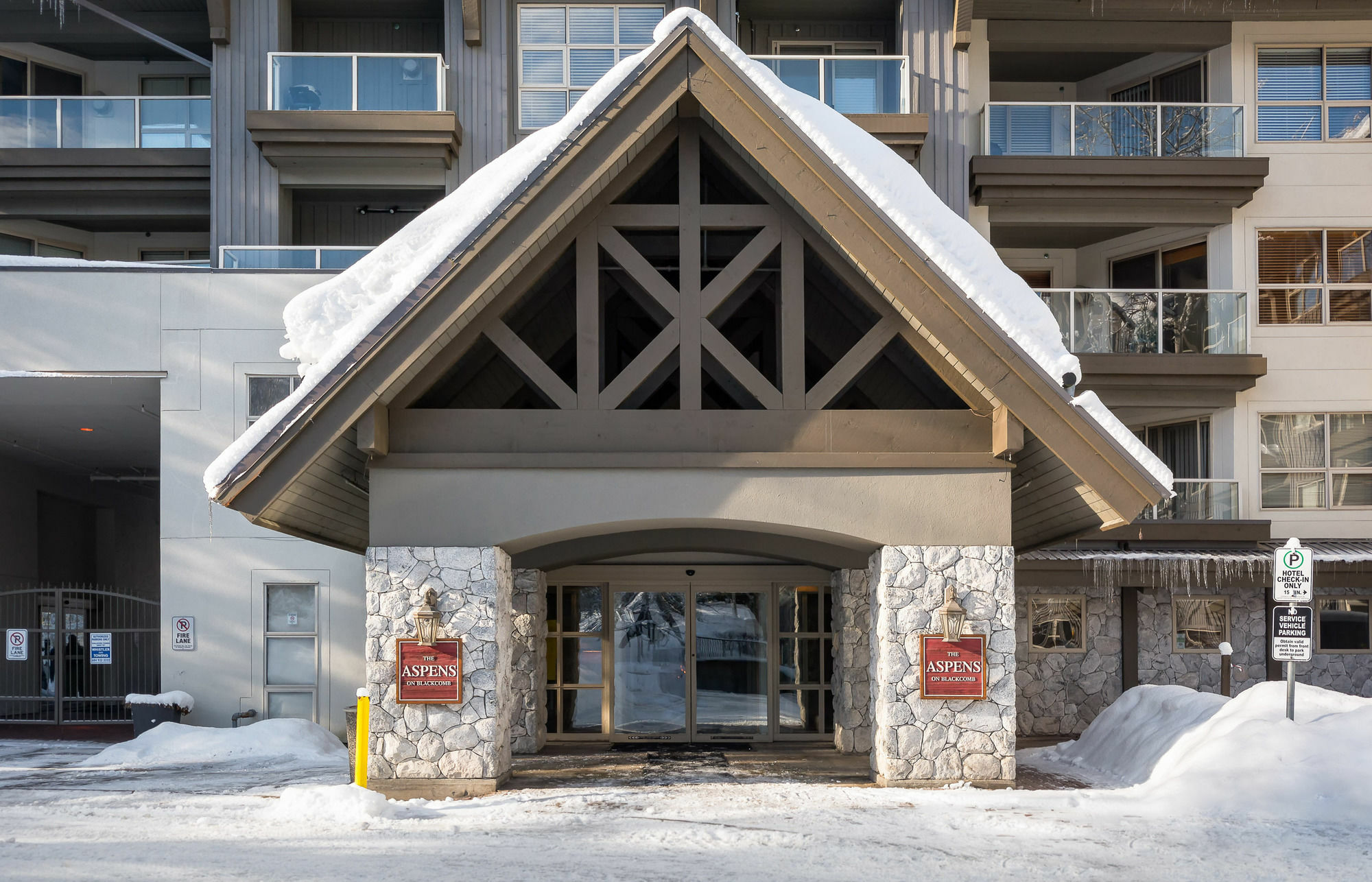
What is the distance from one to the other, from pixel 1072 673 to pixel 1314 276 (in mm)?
7797

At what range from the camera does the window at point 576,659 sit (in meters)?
14.5

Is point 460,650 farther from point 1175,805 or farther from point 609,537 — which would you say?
point 1175,805

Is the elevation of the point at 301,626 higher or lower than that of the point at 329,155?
lower

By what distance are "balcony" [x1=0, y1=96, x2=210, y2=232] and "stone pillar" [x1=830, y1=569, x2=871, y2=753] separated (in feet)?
40.5

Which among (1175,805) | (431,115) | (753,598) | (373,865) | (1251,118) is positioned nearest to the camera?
(373,865)

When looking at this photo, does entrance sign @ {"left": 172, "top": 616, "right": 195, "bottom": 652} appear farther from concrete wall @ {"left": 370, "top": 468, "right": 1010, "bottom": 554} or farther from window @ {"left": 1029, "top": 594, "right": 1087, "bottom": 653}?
window @ {"left": 1029, "top": 594, "right": 1087, "bottom": 653}

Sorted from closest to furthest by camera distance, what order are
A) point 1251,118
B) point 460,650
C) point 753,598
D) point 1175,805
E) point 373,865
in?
point 373,865
point 1175,805
point 460,650
point 753,598
point 1251,118

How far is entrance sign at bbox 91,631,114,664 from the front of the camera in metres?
15.3

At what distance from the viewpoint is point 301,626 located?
15055 mm

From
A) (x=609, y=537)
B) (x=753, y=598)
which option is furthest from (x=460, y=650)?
(x=753, y=598)

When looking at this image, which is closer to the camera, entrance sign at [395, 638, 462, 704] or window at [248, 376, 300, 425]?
entrance sign at [395, 638, 462, 704]

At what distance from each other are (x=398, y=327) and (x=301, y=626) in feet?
25.4

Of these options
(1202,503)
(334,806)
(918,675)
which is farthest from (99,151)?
(1202,503)

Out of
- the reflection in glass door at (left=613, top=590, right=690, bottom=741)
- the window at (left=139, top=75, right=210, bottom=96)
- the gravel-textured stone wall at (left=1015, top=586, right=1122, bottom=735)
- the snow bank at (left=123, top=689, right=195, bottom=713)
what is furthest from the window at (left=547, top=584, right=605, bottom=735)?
the window at (left=139, top=75, right=210, bottom=96)
